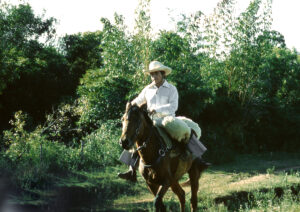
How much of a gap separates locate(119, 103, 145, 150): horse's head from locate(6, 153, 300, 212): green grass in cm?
295

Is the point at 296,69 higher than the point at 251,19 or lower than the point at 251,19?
lower

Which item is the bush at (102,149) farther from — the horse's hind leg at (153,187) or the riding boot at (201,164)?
the horse's hind leg at (153,187)

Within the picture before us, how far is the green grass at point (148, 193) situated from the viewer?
7.54 metres

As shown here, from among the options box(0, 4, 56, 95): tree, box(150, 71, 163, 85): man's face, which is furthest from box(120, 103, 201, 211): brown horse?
box(0, 4, 56, 95): tree

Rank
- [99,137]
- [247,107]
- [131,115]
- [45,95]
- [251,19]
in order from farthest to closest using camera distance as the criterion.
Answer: [45,95]
[247,107]
[251,19]
[99,137]
[131,115]

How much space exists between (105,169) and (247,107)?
410 inches

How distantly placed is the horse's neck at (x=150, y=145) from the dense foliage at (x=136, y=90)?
5401 mm

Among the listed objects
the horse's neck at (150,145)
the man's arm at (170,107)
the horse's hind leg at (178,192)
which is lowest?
the horse's hind leg at (178,192)

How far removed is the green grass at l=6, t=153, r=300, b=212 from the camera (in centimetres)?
754

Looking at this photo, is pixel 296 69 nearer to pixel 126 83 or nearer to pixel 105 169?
pixel 126 83

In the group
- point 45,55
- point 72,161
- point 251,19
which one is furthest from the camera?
point 45,55

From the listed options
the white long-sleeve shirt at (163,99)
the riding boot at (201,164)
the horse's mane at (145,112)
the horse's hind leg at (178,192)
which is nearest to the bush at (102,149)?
the riding boot at (201,164)

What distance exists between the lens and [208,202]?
7.76 meters

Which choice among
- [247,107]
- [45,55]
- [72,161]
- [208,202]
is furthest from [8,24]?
[208,202]
